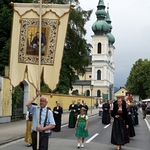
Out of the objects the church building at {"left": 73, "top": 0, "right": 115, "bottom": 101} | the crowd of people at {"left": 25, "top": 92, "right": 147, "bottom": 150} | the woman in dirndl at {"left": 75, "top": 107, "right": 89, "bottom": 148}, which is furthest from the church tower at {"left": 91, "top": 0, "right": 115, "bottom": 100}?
the woman in dirndl at {"left": 75, "top": 107, "right": 89, "bottom": 148}

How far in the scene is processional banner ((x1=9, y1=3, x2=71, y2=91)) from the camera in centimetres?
893

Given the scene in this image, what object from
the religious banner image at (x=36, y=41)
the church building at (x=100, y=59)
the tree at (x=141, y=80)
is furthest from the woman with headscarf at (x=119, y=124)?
the church building at (x=100, y=59)

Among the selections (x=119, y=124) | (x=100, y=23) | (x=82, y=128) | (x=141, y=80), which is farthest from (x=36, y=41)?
(x=100, y=23)

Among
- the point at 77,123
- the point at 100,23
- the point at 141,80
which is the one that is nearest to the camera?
the point at 77,123

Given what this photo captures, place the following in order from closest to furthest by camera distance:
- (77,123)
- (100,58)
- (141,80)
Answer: (77,123) → (141,80) → (100,58)

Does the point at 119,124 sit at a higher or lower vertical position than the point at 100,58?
lower

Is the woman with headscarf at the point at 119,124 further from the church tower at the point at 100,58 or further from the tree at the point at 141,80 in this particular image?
the church tower at the point at 100,58

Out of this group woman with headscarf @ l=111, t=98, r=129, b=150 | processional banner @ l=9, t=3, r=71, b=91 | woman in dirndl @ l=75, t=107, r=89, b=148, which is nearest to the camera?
processional banner @ l=9, t=3, r=71, b=91

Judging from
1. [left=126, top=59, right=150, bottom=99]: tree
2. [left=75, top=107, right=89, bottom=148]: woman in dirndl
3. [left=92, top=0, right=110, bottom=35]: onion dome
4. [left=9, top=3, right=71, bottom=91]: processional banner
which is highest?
[left=92, top=0, right=110, bottom=35]: onion dome

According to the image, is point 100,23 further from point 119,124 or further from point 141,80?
point 119,124

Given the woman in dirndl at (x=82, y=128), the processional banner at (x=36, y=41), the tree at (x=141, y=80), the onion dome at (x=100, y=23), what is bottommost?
the woman in dirndl at (x=82, y=128)

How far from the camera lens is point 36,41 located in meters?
8.99

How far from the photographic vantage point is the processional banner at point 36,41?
29.3 feet

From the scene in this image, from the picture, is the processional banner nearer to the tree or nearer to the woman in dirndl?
the woman in dirndl
